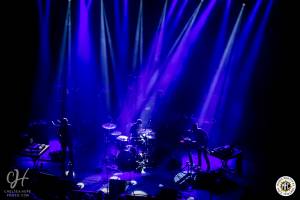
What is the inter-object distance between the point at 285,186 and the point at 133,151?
476cm

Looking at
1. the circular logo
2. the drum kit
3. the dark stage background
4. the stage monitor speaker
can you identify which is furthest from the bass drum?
the circular logo

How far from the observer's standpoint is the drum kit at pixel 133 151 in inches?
386

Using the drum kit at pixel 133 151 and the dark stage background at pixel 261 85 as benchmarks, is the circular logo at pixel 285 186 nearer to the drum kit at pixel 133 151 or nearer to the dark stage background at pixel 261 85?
the dark stage background at pixel 261 85

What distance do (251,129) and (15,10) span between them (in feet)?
35.9

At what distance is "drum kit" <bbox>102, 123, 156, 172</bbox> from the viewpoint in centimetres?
980

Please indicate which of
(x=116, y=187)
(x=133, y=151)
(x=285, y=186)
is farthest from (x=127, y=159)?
(x=285, y=186)

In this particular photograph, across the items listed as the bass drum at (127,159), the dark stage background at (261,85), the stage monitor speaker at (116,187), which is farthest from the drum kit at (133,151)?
the dark stage background at (261,85)

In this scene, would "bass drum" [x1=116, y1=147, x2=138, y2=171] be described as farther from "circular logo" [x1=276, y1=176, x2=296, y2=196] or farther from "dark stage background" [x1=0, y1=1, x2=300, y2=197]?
"circular logo" [x1=276, y1=176, x2=296, y2=196]

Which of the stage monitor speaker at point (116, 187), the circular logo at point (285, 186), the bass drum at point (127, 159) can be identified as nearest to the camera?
the stage monitor speaker at point (116, 187)

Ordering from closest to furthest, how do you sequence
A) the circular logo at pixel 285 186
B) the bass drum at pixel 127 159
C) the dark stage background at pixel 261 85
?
the circular logo at pixel 285 186, the bass drum at pixel 127 159, the dark stage background at pixel 261 85

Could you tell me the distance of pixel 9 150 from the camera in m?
11.2

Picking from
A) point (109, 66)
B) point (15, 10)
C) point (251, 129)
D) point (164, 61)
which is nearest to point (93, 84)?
point (109, 66)

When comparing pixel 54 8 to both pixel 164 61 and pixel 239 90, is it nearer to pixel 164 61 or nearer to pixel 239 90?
pixel 164 61

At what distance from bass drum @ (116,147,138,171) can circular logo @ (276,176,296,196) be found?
446 centimetres
